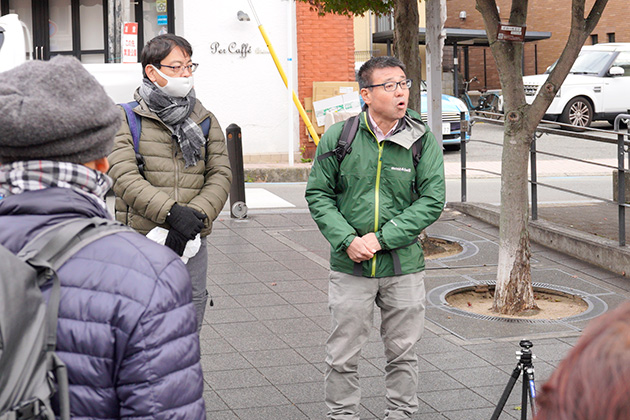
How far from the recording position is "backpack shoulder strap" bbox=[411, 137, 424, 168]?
4535 millimetres

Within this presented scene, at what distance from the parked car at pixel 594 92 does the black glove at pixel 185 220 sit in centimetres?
1980

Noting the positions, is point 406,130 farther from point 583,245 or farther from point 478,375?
point 583,245

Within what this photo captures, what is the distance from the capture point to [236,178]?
35.3 feet

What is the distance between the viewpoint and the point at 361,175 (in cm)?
448

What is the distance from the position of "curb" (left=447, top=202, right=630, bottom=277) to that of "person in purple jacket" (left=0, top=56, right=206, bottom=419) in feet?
21.7

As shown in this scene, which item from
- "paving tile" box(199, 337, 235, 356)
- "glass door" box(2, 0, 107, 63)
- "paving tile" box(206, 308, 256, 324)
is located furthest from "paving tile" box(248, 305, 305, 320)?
"glass door" box(2, 0, 107, 63)

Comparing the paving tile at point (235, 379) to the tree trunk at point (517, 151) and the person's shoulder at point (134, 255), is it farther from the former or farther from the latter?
the person's shoulder at point (134, 255)

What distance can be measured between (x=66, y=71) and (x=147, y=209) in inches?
89.8

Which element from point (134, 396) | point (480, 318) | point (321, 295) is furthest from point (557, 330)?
point (134, 396)

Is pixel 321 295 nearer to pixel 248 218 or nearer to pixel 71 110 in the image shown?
pixel 248 218

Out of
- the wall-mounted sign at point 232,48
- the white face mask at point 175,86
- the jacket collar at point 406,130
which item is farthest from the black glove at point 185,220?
the wall-mounted sign at point 232,48

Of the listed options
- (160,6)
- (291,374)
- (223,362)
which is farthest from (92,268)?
(160,6)

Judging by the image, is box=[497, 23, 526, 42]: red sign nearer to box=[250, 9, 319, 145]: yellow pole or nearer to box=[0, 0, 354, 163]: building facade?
box=[250, 9, 319, 145]: yellow pole

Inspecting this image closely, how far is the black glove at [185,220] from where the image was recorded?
4227 millimetres
